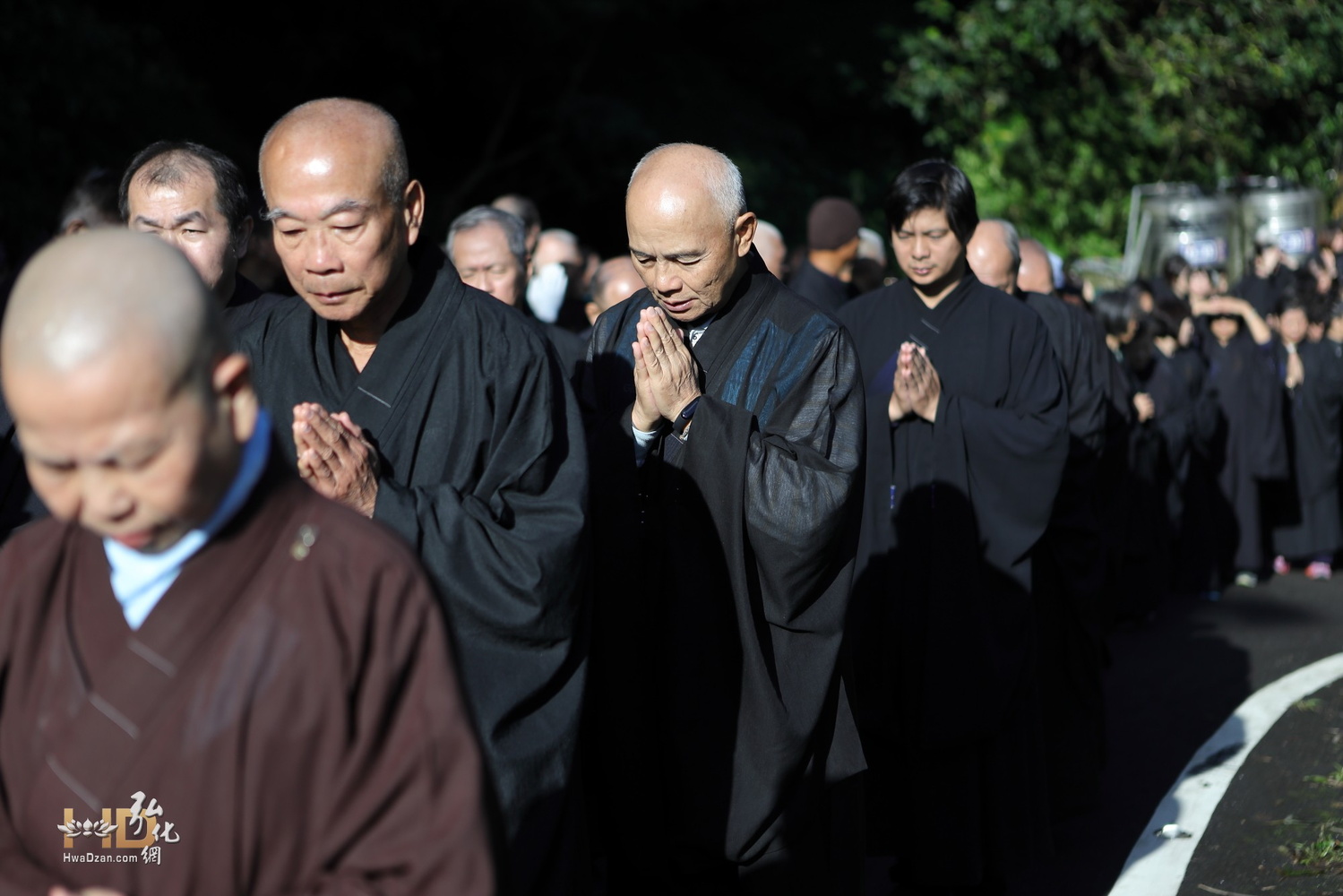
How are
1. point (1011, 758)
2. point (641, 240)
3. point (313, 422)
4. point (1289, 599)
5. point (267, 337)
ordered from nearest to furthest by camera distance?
point (313, 422) → point (267, 337) → point (641, 240) → point (1011, 758) → point (1289, 599)

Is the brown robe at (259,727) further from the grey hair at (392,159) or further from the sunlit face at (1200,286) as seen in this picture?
the sunlit face at (1200,286)

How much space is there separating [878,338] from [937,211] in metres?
0.45

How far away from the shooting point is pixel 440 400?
2.89 m

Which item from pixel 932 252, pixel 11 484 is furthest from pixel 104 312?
pixel 932 252

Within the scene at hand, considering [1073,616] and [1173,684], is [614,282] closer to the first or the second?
[1073,616]

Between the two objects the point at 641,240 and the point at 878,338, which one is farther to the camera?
the point at 878,338

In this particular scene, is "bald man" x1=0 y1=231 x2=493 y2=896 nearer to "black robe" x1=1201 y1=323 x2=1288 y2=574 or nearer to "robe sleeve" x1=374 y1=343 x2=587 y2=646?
"robe sleeve" x1=374 y1=343 x2=587 y2=646

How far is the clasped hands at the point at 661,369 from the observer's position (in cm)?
337

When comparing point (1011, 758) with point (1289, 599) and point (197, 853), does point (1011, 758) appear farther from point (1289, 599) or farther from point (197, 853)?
point (1289, 599)

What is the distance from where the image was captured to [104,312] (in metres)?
1.53

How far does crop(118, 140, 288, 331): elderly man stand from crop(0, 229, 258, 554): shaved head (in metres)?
2.18

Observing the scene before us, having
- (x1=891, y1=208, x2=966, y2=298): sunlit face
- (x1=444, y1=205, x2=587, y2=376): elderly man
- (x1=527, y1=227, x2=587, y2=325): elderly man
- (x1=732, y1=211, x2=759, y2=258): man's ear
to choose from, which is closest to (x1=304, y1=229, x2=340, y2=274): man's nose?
(x1=732, y1=211, x2=759, y2=258): man's ear

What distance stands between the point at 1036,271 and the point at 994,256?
48.1 inches

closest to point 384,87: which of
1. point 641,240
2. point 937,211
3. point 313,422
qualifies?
point 937,211
